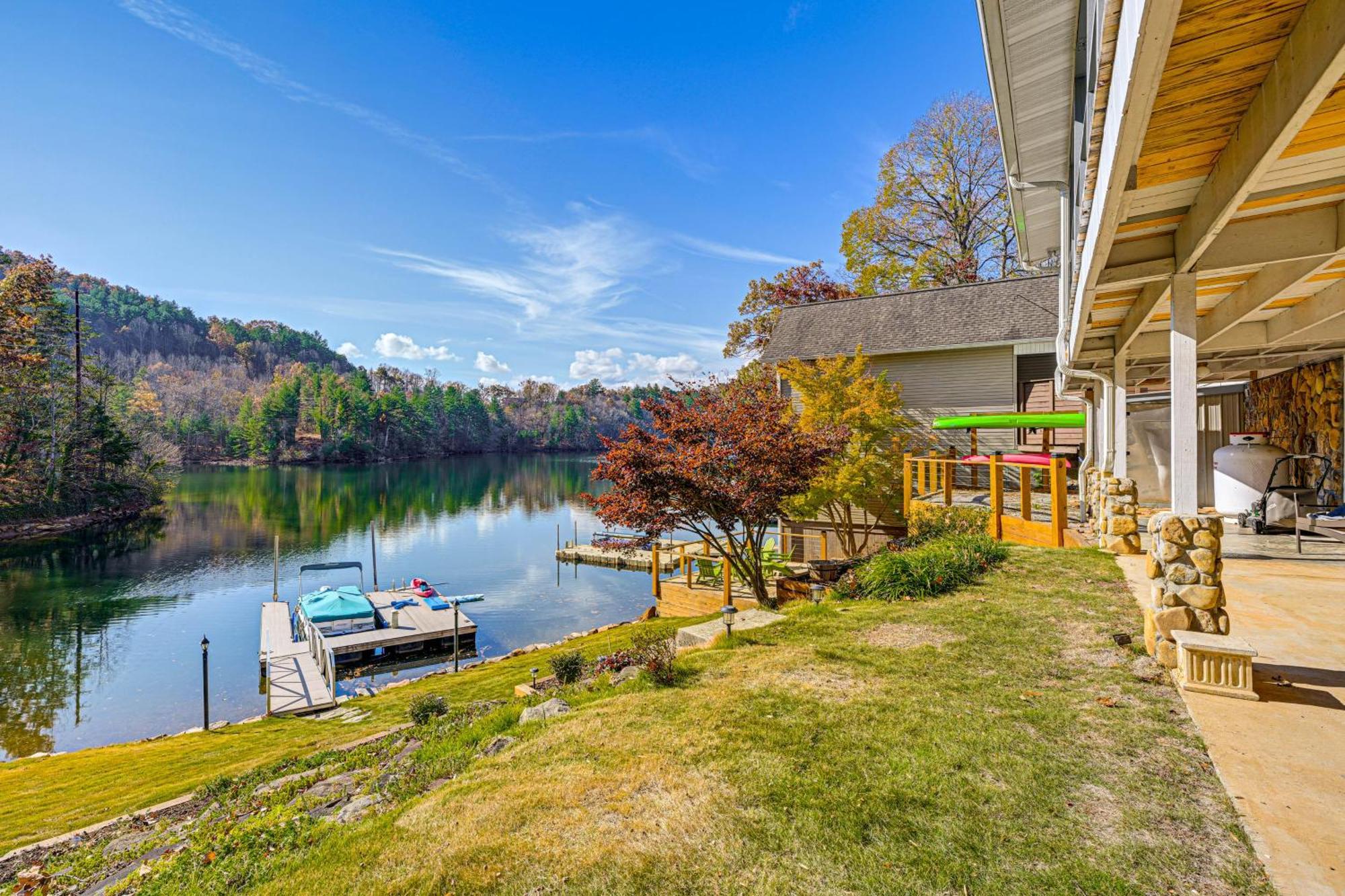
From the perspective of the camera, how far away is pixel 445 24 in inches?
744

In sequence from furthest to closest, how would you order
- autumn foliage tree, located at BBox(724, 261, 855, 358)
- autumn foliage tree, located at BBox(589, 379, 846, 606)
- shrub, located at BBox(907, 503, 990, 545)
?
autumn foliage tree, located at BBox(724, 261, 855, 358)
shrub, located at BBox(907, 503, 990, 545)
autumn foliage tree, located at BBox(589, 379, 846, 606)

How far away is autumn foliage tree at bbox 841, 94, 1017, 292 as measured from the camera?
2188 cm

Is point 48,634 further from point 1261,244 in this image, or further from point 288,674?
point 1261,244

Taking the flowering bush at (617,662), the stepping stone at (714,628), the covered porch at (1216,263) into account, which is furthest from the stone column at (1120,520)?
the flowering bush at (617,662)

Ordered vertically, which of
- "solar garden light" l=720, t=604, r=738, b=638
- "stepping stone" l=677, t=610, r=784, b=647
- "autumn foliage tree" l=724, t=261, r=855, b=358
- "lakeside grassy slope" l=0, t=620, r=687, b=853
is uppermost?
"autumn foliage tree" l=724, t=261, r=855, b=358

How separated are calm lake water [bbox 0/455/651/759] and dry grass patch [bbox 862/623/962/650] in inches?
543

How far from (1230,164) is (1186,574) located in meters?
2.62

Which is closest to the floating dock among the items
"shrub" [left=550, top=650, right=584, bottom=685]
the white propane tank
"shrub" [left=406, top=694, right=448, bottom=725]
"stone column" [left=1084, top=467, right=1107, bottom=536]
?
"shrub" [left=406, top=694, right=448, bottom=725]

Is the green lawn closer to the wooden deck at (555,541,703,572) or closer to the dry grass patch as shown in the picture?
the dry grass patch

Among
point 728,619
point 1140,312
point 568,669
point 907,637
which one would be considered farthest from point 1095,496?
point 568,669

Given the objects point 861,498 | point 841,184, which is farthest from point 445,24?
point 861,498

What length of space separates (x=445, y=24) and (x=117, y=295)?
472 feet

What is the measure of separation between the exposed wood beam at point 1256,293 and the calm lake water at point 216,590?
1679cm

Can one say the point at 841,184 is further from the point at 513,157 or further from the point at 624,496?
the point at 624,496
